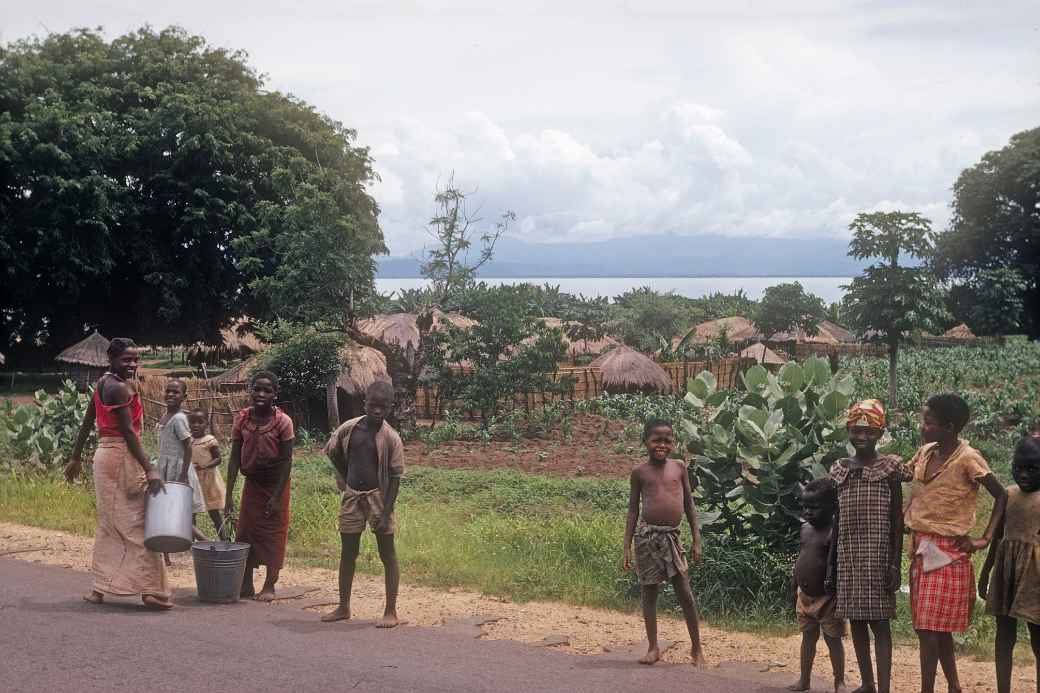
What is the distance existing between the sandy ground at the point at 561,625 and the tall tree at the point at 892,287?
16.5m

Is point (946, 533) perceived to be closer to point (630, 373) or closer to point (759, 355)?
point (630, 373)

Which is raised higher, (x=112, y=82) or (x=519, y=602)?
(x=112, y=82)

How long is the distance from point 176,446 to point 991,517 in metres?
6.21

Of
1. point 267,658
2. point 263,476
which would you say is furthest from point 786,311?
point 267,658

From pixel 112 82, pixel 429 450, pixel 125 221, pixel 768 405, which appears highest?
pixel 112 82

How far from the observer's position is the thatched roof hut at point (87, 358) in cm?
2798

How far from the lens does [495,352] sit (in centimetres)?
2128

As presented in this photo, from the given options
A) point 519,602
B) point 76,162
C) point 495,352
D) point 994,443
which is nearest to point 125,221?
point 76,162

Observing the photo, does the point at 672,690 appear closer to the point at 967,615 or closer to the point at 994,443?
the point at 967,615

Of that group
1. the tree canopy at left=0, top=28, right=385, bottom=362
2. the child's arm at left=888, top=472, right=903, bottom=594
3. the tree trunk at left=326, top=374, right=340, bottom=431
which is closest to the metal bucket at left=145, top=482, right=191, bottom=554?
the child's arm at left=888, top=472, right=903, bottom=594

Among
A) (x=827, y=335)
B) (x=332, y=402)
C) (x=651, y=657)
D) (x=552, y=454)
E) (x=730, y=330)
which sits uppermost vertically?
(x=730, y=330)

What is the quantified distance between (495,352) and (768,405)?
13615mm

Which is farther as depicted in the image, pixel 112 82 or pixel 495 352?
pixel 112 82

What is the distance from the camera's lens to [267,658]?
233 inches
